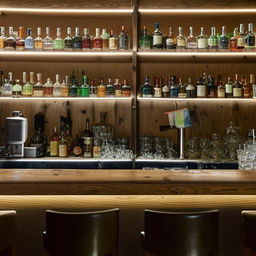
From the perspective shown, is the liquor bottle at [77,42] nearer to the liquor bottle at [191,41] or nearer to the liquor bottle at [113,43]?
the liquor bottle at [113,43]

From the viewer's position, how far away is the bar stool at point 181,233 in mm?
2133

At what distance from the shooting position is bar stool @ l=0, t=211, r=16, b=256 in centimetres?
226

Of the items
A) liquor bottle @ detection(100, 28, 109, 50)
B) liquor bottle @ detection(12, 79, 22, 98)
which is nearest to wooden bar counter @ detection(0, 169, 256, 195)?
liquor bottle @ detection(12, 79, 22, 98)

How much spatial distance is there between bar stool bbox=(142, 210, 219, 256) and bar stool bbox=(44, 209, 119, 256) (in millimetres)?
214

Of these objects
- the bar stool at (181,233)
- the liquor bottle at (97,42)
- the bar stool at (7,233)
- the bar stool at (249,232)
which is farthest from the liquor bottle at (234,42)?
the bar stool at (7,233)

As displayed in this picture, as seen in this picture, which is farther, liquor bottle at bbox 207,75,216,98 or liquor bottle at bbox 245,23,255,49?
liquor bottle at bbox 207,75,216,98

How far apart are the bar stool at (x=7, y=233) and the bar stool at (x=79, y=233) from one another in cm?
26

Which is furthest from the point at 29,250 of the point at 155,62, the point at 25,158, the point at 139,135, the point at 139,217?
the point at 155,62

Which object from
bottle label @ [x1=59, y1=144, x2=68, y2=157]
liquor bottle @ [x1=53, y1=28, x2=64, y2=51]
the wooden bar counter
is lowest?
the wooden bar counter

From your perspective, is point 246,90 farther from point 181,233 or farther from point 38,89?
point 181,233

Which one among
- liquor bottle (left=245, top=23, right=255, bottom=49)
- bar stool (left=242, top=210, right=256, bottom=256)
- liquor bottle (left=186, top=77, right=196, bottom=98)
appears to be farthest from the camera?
liquor bottle (left=186, top=77, right=196, bottom=98)

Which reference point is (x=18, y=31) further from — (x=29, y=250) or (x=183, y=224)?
(x=183, y=224)

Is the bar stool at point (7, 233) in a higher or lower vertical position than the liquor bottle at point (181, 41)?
lower

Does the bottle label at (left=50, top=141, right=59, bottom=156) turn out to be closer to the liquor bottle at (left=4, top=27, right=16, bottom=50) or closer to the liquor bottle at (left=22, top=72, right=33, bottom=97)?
the liquor bottle at (left=22, top=72, right=33, bottom=97)
